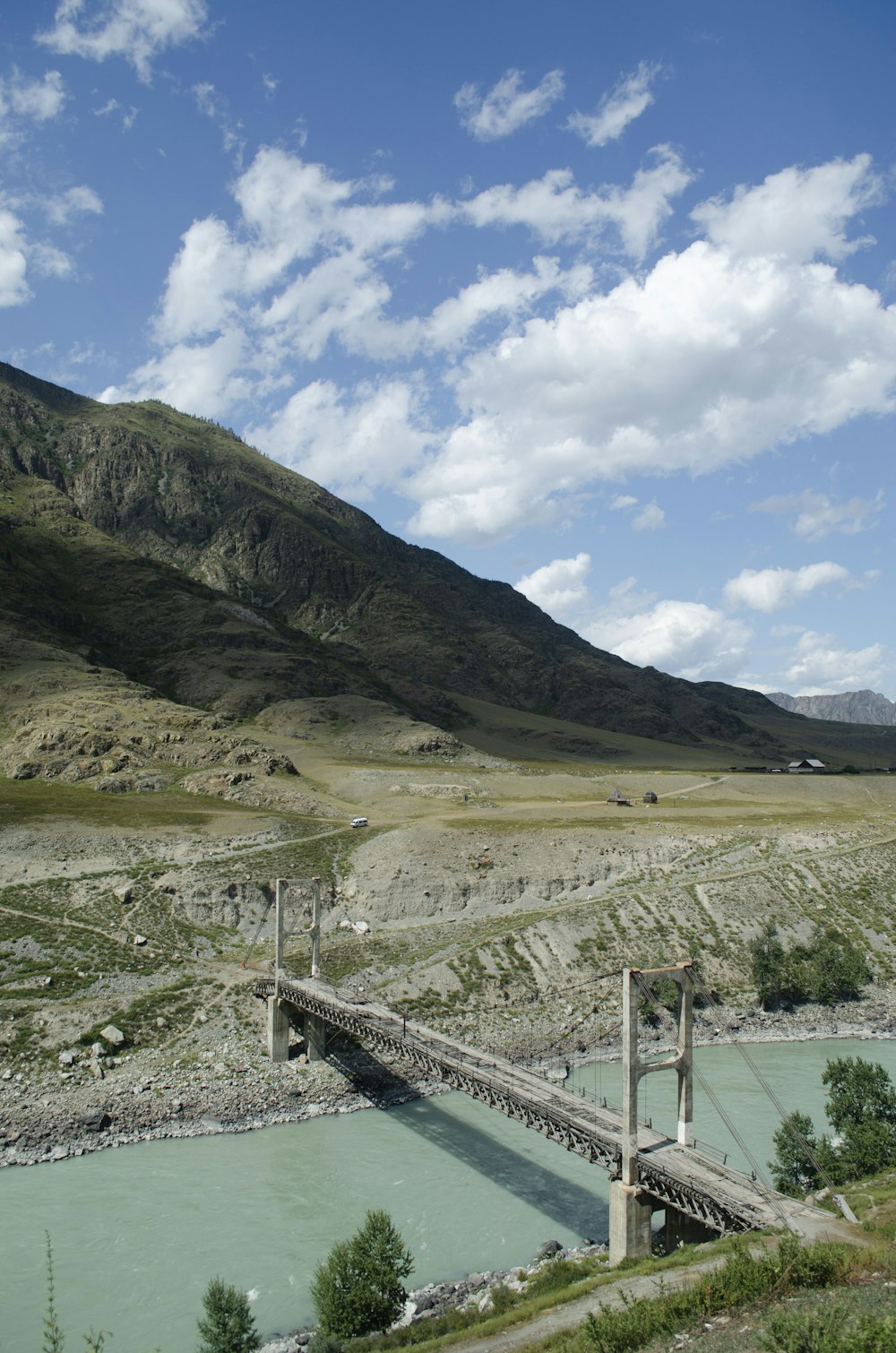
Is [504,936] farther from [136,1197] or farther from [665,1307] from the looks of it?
[665,1307]

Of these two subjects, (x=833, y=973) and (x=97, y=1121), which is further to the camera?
(x=833, y=973)

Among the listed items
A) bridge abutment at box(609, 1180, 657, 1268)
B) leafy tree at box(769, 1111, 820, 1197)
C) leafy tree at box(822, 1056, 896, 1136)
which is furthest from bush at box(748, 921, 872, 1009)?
bridge abutment at box(609, 1180, 657, 1268)

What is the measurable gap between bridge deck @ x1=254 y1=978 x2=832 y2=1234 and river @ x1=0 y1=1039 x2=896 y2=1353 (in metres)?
4.10

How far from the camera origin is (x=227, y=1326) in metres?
22.1

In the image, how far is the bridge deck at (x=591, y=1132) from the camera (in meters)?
23.4

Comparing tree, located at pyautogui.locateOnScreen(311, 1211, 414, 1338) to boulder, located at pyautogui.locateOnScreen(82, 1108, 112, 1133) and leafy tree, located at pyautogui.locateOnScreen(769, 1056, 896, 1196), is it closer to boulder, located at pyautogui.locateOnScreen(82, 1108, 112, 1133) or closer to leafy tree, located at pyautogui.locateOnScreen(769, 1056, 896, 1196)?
leafy tree, located at pyautogui.locateOnScreen(769, 1056, 896, 1196)

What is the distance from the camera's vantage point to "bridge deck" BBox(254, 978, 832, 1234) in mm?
23422

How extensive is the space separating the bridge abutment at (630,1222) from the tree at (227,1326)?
32.9 feet

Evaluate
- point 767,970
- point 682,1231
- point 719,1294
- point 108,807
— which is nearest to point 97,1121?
point 682,1231

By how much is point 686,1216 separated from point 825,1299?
9.29m

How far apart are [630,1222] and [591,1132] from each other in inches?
107

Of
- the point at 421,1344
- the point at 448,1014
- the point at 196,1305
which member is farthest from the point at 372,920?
the point at 421,1344

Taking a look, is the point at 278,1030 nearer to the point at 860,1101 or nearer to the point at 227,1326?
the point at 227,1326

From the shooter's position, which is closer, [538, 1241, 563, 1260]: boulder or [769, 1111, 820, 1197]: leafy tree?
[538, 1241, 563, 1260]: boulder
